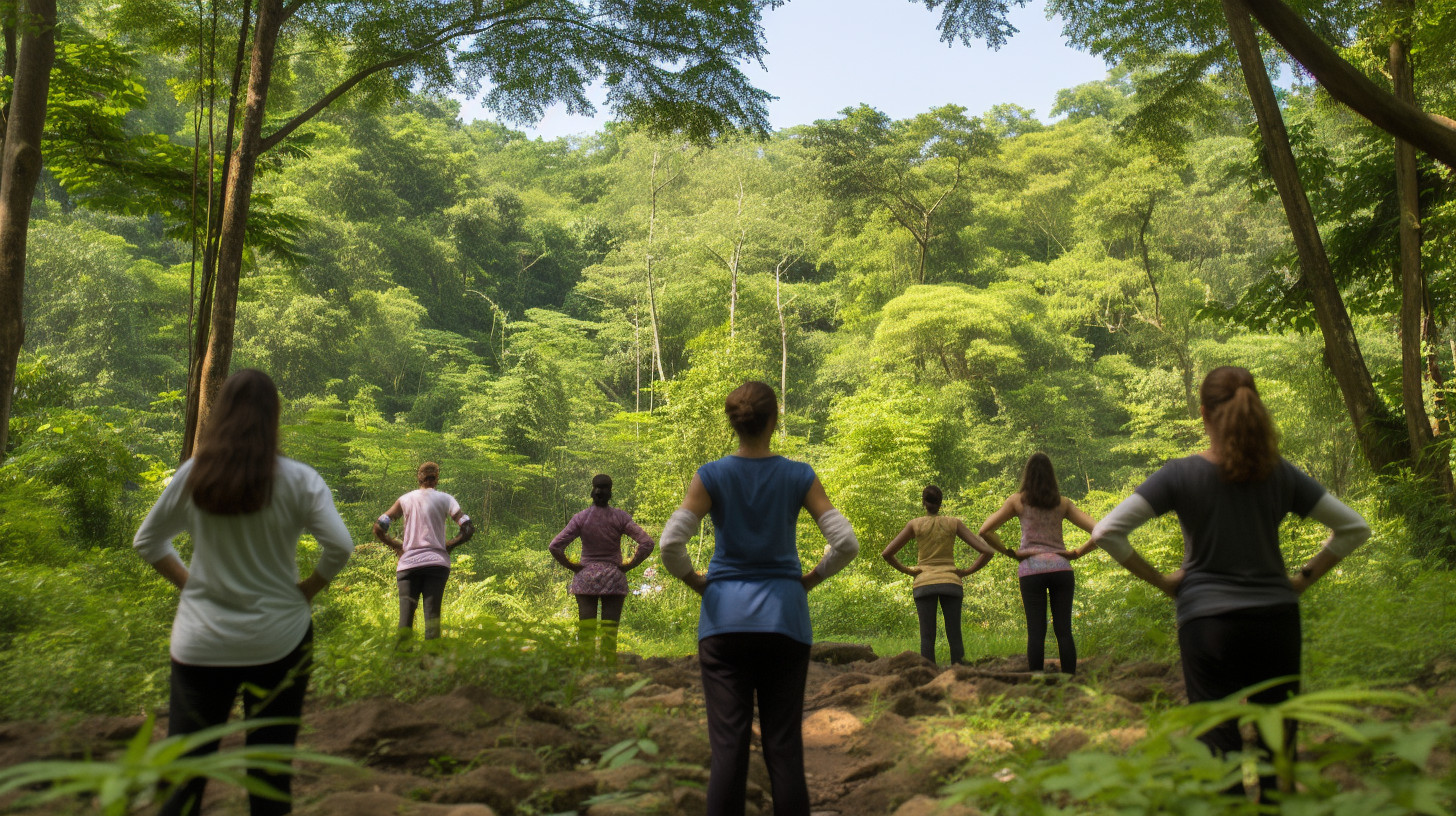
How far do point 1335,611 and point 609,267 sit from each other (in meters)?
41.1

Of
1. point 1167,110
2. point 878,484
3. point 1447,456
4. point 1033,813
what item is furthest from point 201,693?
point 878,484

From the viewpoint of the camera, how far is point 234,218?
8.24 metres

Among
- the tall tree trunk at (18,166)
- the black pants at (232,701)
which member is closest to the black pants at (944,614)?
the black pants at (232,701)

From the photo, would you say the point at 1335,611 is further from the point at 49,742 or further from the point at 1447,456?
the point at 49,742

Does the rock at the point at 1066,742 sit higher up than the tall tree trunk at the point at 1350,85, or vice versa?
the tall tree trunk at the point at 1350,85

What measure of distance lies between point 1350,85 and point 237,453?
4821 mm

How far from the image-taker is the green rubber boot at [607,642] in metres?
6.07

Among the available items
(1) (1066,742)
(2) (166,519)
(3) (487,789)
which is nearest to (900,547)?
(1) (1066,742)

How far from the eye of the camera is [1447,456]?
916 centimetres

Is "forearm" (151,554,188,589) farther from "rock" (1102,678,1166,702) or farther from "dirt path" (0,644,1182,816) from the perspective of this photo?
"rock" (1102,678,1166,702)

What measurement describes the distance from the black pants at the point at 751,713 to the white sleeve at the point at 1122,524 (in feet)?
3.88

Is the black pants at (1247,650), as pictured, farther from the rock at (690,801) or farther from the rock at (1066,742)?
the rock at (690,801)

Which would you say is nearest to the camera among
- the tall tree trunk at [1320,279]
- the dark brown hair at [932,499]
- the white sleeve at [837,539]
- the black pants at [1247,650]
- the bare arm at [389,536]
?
the black pants at [1247,650]

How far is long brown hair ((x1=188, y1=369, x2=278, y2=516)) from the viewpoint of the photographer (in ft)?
10.0
